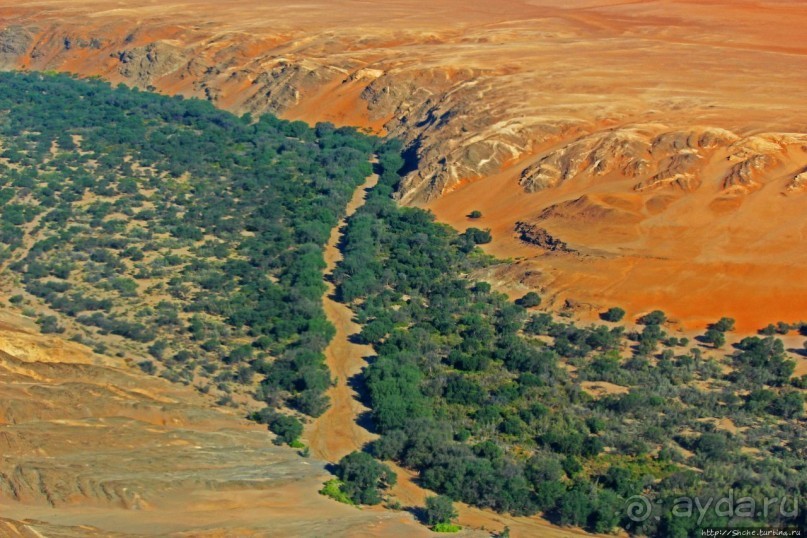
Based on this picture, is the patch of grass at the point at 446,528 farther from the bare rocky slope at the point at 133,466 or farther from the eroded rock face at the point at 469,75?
the eroded rock face at the point at 469,75

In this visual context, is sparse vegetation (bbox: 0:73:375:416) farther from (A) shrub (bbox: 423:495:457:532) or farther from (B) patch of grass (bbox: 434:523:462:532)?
(B) patch of grass (bbox: 434:523:462:532)

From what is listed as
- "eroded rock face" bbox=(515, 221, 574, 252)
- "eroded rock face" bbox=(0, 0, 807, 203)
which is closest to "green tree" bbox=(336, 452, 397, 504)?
"eroded rock face" bbox=(515, 221, 574, 252)

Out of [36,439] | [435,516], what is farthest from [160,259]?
[435,516]

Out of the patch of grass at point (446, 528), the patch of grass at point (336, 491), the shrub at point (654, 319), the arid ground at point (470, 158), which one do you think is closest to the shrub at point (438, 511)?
the patch of grass at point (446, 528)

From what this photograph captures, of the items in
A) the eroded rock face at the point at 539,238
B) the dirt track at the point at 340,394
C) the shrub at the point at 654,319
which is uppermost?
the eroded rock face at the point at 539,238

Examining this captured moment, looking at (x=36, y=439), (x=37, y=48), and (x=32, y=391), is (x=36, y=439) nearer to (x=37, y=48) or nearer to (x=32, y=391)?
(x=32, y=391)

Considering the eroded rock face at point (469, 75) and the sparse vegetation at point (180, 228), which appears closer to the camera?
the sparse vegetation at point (180, 228)

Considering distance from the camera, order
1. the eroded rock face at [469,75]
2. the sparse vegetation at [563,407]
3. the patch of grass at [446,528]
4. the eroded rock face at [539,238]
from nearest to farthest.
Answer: the patch of grass at [446,528]
the sparse vegetation at [563,407]
the eroded rock face at [539,238]
the eroded rock face at [469,75]
